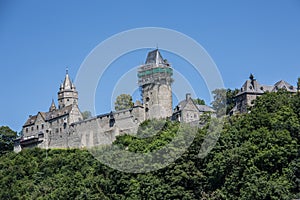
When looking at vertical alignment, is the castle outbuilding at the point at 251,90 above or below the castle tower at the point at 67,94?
below

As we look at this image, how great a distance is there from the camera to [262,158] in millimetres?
38000

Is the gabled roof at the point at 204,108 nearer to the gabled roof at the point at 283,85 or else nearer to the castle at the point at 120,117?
the castle at the point at 120,117

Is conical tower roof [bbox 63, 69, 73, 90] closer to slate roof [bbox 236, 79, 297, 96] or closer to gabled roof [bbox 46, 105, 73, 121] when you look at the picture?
gabled roof [bbox 46, 105, 73, 121]

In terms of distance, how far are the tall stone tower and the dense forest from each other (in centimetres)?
1166

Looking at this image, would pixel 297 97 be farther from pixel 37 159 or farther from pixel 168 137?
pixel 37 159

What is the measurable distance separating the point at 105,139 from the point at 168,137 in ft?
65.4

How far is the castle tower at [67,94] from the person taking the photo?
265ft

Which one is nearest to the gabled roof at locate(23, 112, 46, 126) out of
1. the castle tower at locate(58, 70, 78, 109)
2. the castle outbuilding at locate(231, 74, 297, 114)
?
the castle tower at locate(58, 70, 78, 109)

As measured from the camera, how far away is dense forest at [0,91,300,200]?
37.2m

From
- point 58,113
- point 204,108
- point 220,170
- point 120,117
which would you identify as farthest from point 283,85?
point 58,113

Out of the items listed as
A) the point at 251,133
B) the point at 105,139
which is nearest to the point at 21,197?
the point at 105,139

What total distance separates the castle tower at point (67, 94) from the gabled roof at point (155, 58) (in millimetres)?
15920

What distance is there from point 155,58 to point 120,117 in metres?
8.17

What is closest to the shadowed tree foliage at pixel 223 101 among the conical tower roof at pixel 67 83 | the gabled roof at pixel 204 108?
the gabled roof at pixel 204 108
